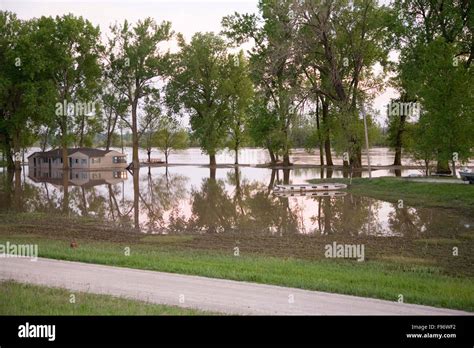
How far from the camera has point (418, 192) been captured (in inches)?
1235

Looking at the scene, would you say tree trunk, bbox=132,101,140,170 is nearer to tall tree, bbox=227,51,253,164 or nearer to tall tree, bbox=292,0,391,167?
tall tree, bbox=227,51,253,164

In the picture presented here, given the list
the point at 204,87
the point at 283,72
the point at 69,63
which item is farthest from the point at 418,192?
the point at 69,63

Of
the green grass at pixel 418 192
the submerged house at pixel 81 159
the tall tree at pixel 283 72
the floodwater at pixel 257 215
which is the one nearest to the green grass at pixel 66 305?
the floodwater at pixel 257 215

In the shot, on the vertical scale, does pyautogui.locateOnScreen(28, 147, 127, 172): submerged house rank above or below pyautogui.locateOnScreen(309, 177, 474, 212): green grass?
above

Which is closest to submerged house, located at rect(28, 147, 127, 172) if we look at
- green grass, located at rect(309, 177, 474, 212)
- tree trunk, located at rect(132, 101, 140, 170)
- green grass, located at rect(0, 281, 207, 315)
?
tree trunk, located at rect(132, 101, 140, 170)

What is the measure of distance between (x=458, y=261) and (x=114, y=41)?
64590 millimetres

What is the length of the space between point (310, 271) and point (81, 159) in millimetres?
67355

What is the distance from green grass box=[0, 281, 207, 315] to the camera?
8.15 m

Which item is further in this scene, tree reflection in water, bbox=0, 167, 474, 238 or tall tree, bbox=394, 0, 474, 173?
tall tree, bbox=394, 0, 474, 173

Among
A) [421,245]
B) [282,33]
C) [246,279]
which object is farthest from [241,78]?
[246,279]

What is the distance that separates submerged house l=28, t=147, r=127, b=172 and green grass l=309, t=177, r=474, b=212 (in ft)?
156

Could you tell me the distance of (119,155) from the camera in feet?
262

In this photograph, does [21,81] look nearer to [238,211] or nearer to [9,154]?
[9,154]
